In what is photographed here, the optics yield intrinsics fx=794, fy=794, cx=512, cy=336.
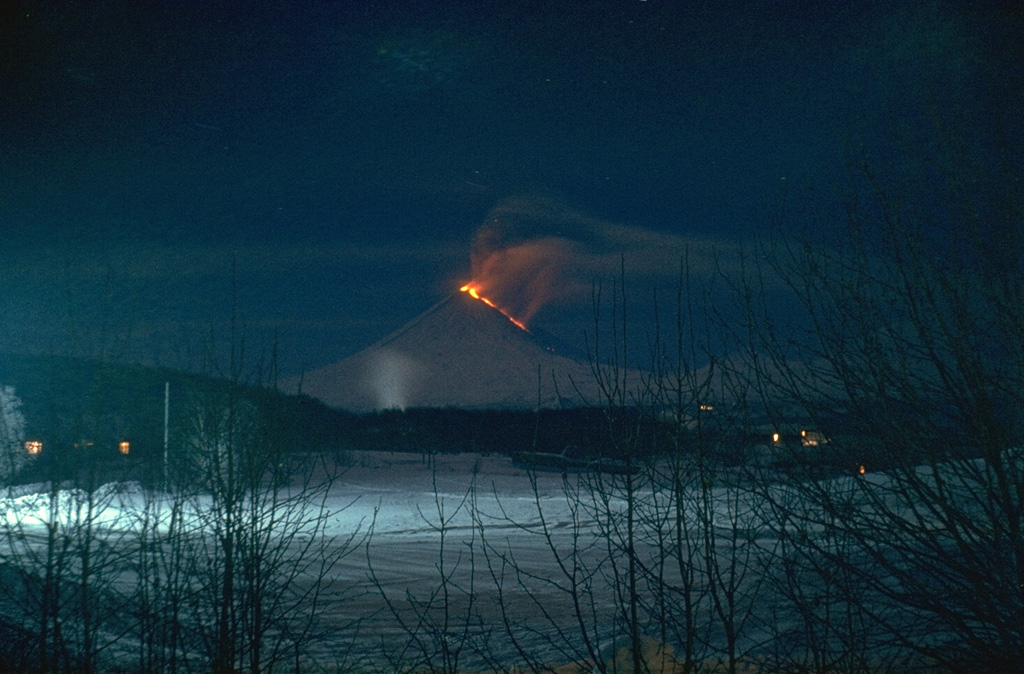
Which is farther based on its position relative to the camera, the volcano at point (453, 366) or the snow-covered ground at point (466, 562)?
the volcano at point (453, 366)

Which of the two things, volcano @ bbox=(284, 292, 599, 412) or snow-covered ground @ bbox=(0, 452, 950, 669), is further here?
volcano @ bbox=(284, 292, 599, 412)

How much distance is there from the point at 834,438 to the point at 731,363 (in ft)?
2.30

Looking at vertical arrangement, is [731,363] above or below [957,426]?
above

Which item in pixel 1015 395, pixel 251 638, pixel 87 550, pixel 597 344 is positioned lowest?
pixel 251 638

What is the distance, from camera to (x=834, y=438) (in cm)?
439

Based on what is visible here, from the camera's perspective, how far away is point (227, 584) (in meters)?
5.39

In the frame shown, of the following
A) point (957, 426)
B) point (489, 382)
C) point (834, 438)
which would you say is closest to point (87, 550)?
point (834, 438)

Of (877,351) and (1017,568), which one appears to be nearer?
(1017,568)

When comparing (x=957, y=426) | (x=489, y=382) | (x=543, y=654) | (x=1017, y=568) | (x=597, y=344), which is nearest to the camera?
(x=1017, y=568)

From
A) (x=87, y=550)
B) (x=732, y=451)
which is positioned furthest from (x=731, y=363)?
(x=87, y=550)

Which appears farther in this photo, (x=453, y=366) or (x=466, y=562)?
(x=453, y=366)

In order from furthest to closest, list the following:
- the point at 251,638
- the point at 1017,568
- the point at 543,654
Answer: the point at 543,654, the point at 251,638, the point at 1017,568

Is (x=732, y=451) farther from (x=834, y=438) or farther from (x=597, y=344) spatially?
(x=597, y=344)

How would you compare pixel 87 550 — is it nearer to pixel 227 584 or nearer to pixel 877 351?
pixel 227 584
